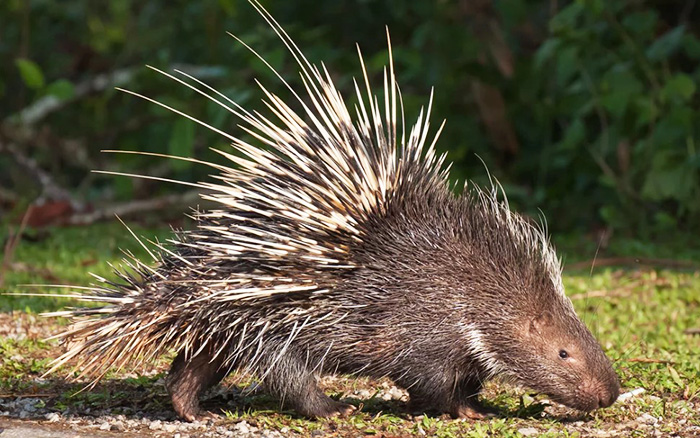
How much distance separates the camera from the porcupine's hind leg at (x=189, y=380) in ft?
14.9

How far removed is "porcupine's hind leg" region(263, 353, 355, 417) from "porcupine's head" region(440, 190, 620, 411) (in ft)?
2.27

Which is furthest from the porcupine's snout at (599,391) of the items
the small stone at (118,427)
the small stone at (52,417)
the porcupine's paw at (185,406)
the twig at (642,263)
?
the twig at (642,263)

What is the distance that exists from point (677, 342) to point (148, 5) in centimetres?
989

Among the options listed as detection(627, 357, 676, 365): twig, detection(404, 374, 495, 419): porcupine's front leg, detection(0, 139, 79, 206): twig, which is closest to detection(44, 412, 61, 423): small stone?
detection(404, 374, 495, 419): porcupine's front leg

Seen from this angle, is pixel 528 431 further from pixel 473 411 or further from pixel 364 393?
pixel 364 393

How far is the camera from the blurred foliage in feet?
29.2

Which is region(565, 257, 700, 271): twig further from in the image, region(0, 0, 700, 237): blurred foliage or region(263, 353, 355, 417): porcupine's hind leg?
region(263, 353, 355, 417): porcupine's hind leg

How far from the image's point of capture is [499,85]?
9742mm

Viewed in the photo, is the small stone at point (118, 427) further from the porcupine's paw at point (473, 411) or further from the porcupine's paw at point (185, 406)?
the porcupine's paw at point (473, 411)

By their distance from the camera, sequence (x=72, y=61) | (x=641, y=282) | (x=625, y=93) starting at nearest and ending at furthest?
(x=641, y=282), (x=625, y=93), (x=72, y=61)

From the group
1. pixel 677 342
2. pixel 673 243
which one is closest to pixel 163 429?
pixel 677 342

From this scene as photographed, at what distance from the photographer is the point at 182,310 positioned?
434 cm

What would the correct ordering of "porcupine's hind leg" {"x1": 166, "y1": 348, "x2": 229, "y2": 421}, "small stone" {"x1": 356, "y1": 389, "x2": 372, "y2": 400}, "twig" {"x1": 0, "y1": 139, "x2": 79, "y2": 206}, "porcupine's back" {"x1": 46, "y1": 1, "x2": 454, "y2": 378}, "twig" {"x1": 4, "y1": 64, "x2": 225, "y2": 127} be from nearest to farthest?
"porcupine's back" {"x1": 46, "y1": 1, "x2": 454, "y2": 378}
"porcupine's hind leg" {"x1": 166, "y1": 348, "x2": 229, "y2": 421}
"small stone" {"x1": 356, "y1": 389, "x2": 372, "y2": 400}
"twig" {"x1": 0, "y1": 139, "x2": 79, "y2": 206}
"twig" {"x1": 4, "y1": 64, "x2": 225, "y2": 127}

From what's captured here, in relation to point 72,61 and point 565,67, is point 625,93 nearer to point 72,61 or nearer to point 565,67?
point 565,67
